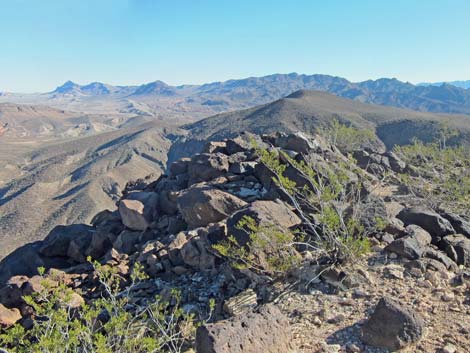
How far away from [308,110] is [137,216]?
65.6 meters

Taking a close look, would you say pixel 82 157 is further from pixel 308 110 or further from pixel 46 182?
pixel 308 110

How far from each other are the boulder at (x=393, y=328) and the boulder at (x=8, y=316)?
288 inches

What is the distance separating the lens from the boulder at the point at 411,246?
708 cm

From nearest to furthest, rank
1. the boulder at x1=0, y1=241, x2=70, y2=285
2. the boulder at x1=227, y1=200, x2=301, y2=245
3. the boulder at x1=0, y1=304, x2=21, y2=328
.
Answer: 1. the boulder at x1=227, y1=200, x2=301, y2=245
2. the boulder at x1=0, y1=304, x2=21, y2=328
3. the boulder at x1=0, y1=241, x2=70, y2=285

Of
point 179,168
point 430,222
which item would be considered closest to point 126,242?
point 179,168

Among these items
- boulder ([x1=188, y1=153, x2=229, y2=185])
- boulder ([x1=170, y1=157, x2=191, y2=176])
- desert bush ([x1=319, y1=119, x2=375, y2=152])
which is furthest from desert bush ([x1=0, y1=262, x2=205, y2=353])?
boulder ([x1=170, y1=157, x2=191, y2=176])

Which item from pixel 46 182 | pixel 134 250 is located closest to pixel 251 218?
pixel 134 250

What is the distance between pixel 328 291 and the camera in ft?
21.5

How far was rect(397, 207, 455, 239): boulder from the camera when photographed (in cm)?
855

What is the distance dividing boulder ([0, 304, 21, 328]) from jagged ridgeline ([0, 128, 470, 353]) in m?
0.04

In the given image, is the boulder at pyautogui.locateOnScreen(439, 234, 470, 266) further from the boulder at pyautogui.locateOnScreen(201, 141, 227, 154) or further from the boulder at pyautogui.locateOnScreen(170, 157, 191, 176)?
the boulder at pyautogui.locateOnScreen(170, 157, 191, 176)

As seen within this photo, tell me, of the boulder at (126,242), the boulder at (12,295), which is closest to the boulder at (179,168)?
the boulder at (126,242)

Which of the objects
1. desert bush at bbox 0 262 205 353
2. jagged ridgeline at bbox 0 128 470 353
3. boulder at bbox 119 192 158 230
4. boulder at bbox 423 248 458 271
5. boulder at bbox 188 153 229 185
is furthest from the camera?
boulder at bbox 188 153 229 185

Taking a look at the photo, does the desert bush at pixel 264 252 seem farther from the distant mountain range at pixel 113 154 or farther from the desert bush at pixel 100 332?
the distant mountain range at pixel 113 154
